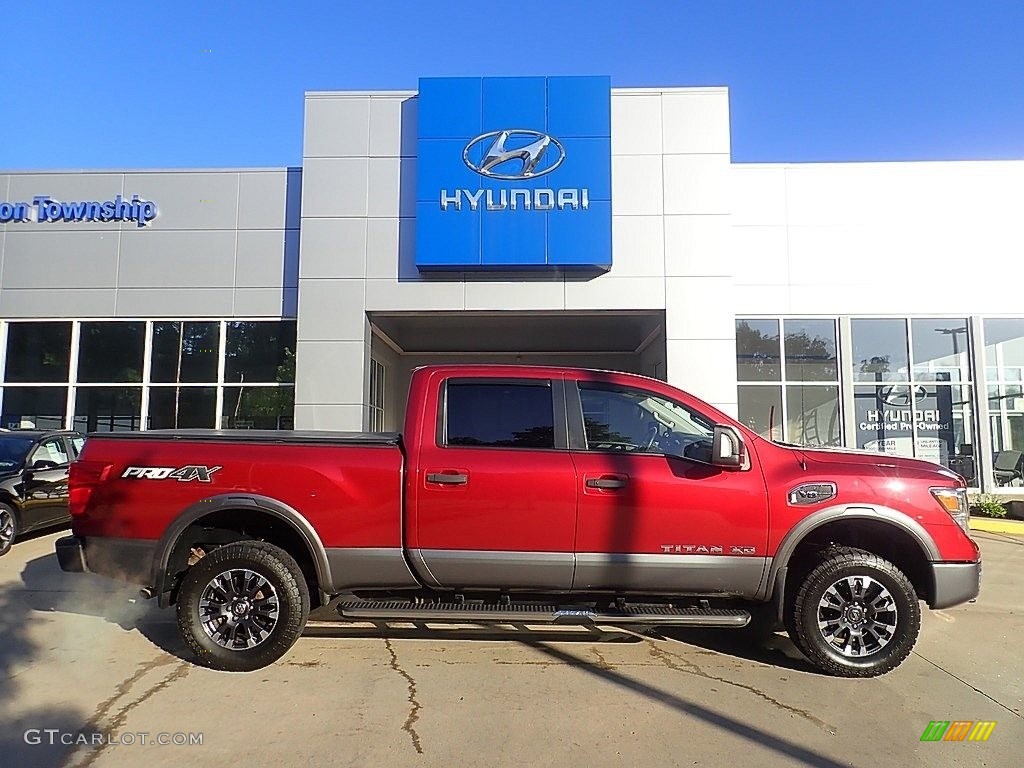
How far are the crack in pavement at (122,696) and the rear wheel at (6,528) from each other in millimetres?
5298

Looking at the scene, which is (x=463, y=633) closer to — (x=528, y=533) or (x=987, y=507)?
(x=528, y=533)

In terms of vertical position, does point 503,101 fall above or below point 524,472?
above

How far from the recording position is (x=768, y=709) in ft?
13.4

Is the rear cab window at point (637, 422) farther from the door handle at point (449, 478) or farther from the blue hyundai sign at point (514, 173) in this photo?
the blue hyundai sign at point (514, 173)

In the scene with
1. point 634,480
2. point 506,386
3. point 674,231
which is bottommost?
point 634,480

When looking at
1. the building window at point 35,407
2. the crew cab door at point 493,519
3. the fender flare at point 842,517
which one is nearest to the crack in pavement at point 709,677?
the fender flare at point 842,517

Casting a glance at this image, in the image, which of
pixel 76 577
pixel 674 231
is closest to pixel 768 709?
pixel 76 577

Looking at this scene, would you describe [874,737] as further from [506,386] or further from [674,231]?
[674,231]

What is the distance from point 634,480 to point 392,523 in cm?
167

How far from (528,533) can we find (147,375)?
1245 cm

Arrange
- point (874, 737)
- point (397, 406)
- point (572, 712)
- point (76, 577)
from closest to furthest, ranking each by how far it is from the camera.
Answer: point (874, 737)
point (572, 712)
point (76, 577)
point (397, 406)

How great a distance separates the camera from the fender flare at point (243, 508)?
461cm

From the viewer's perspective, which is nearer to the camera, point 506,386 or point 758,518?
point 758,518

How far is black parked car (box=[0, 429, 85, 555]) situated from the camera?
8664mm
